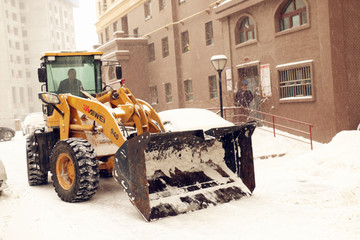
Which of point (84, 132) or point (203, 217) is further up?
point (84, 132)

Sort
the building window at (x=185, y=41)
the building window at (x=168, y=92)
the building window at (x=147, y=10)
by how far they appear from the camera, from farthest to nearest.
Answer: the building window at (x=147, y=10) → the building window at (x=168, y=92) → the building window at (x=185, y=41)

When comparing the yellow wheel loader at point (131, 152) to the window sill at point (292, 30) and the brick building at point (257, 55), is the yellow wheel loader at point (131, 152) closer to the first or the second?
the brick building at point (257, 55)

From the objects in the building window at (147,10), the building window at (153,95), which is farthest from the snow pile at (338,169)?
the building window at (147,10)

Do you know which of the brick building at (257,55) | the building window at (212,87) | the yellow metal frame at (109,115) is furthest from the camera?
the building window at (212,87)

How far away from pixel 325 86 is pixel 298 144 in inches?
95.3

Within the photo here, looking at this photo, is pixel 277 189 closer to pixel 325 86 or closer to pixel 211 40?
pixel 325 86

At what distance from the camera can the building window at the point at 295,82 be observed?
620 inches

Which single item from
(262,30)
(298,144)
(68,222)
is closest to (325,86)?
(298,144)

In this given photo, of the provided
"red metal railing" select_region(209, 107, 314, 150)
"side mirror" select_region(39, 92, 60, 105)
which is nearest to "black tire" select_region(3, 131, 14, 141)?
"red metal railing" select_region(209, 107, 314, 150)

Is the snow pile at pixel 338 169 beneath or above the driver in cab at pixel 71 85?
beneath

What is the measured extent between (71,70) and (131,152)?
3675 millimetres

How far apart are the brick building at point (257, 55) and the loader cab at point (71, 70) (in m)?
8.85

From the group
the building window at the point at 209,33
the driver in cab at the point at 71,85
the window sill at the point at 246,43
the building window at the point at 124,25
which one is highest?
the building window at the point at 124,25

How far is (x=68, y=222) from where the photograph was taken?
20.4 ft
